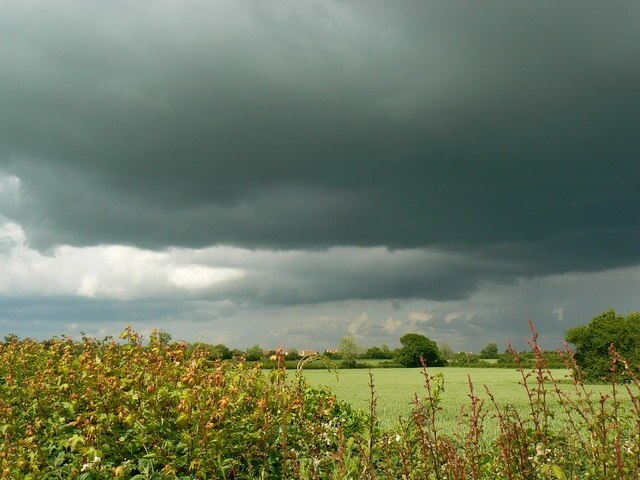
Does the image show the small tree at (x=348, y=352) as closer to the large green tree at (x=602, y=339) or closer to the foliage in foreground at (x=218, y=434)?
the large green tree at (x=602, y=339)

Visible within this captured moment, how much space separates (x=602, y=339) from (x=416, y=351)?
20.9 meters

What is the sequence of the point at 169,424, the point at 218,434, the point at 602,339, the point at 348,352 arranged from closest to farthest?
the point at 218,434 < the point at 169,424 < the point at 602,339 < the point at 348,352

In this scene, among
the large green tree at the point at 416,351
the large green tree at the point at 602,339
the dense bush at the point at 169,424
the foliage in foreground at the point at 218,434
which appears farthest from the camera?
the large green tree at the point at 416,351

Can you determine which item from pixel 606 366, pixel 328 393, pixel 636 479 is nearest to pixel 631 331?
pixel 606 366

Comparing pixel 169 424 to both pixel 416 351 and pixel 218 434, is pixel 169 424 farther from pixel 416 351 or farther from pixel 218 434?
pixel 416 351

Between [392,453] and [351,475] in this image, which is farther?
[392,453]

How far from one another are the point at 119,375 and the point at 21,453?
60.6 inches

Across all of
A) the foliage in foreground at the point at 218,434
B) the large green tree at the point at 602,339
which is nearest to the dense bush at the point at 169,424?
the foliage in foreground at the point at 218,434

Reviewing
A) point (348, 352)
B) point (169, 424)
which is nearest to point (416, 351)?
point (348, 352)

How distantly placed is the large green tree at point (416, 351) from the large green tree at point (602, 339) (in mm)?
18805

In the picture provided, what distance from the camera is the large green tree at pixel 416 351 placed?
167 ft

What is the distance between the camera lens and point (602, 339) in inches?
1233

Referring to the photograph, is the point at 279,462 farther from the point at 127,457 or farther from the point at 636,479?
the point at 636,479

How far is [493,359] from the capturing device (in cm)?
5234
